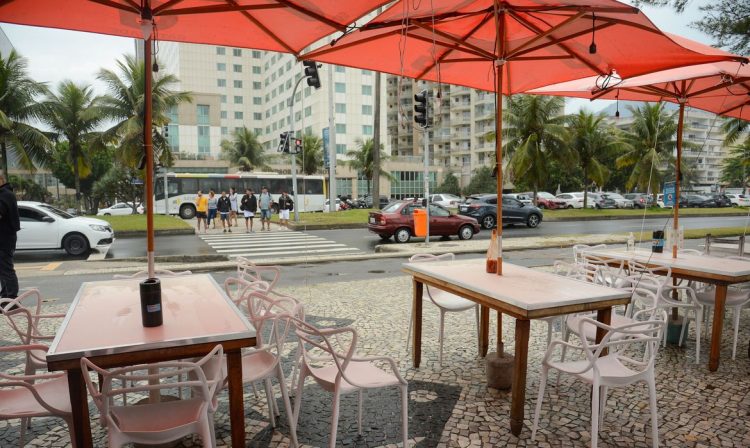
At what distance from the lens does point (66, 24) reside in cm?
382

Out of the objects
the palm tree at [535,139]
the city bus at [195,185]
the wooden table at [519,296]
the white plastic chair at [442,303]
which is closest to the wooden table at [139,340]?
the wooden table at [519,296]

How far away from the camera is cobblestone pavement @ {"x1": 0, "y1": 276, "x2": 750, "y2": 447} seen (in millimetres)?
3168

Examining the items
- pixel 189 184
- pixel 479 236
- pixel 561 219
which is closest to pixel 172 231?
pixel 189 184

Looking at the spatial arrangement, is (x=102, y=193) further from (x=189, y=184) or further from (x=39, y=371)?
(x=39, y=371)

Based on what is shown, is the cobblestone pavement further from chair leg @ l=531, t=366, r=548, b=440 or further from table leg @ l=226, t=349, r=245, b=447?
table leg @ l=226, t=349, r=245, b=447

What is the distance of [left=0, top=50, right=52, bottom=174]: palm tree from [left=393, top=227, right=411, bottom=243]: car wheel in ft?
59.0

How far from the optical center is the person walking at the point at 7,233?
20.1 ft

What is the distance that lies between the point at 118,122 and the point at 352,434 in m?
27.6

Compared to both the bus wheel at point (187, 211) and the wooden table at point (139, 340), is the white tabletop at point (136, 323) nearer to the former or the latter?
the wooden table at point (139, 340)

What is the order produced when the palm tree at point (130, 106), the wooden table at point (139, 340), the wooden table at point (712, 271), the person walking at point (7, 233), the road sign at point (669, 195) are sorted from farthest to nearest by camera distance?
1. the palm tree at point (130, 106)
2. the person walking at point (7, 233)
3. the road sign at point (669, 195)
4. the wooden table at point (712, 271)
5. the wooden table at point (139, 340)

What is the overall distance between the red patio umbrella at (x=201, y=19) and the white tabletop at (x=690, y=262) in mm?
3858

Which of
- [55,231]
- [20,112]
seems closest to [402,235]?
[55,231]

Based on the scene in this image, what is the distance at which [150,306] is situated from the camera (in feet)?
8.75

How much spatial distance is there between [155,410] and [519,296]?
237 cm
